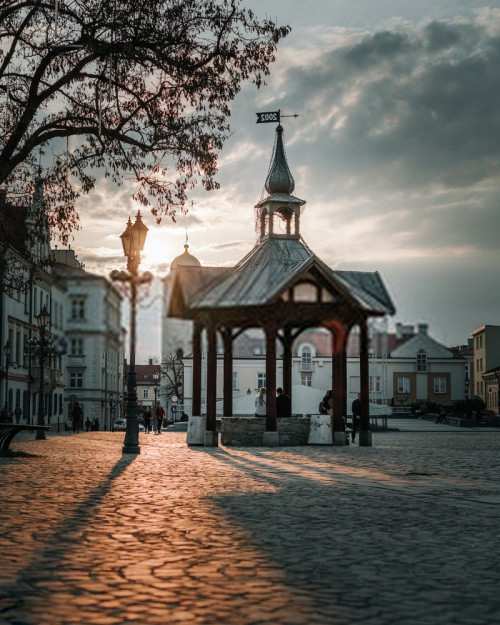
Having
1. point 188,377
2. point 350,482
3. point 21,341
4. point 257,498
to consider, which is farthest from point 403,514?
point 188,377

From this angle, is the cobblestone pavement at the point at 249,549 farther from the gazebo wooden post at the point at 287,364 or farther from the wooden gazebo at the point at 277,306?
the gazebo wooden post at the point at 287,364

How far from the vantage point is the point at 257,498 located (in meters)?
11.3

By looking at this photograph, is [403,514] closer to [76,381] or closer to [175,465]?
[76,381]

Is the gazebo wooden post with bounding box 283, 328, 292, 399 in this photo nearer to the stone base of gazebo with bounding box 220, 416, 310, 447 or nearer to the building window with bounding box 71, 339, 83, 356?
the stone base of gazebo with bounding box 220, 416, 310, 447

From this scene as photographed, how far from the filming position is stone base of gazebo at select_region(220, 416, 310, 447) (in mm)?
24047

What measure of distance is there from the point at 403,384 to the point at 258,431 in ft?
244

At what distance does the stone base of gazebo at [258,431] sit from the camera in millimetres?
24047

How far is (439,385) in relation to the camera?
97.6 m

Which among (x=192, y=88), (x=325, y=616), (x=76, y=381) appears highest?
(x=192, y=88)

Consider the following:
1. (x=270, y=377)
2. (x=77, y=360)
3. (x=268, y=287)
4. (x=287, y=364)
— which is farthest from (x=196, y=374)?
(x=77, y=360)

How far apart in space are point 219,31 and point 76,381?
8.93m

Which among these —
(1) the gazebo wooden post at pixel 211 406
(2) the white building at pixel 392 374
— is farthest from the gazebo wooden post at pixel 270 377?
(2) the white building at pixel 392 374

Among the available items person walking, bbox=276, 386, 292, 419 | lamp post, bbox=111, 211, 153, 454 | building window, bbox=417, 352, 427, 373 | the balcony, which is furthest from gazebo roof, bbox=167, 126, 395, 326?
building window, bbox=417, 352, 427, 373

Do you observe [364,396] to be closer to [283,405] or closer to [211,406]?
[283,405]
